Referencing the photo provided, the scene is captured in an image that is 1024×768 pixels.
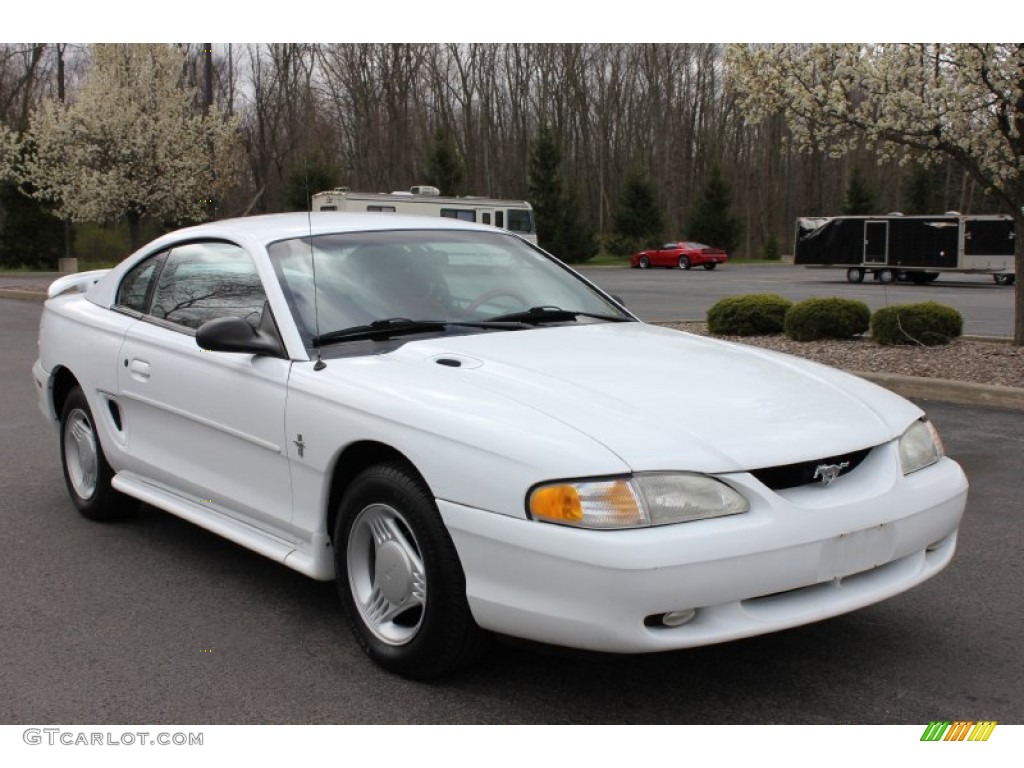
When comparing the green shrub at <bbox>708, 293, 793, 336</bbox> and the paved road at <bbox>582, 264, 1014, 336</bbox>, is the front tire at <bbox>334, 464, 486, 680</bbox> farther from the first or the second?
the paved road at <bbox>582, 264, 1014, 336</bbox>

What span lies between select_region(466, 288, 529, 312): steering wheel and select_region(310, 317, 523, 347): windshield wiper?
0.50 feet

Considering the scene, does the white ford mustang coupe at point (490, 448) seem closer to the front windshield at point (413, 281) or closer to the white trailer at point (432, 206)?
the front windshield at point (413, 281)

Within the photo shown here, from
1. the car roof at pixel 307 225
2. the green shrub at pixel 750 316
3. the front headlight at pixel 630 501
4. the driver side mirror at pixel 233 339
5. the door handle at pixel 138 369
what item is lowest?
the green shrub at pixel 750 316

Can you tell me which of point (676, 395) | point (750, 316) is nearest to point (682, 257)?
point (750, 316)

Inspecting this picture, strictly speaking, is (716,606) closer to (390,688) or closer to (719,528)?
(719,528)

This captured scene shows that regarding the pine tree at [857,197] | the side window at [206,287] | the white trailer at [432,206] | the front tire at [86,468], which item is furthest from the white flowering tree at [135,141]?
the pine tree at [857,197]

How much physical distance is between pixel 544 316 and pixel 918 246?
32679 millimetres

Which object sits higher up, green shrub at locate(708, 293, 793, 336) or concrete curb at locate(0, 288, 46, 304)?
green shrub at locate(708, 293, 793, 336)

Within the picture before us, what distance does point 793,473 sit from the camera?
130 inches

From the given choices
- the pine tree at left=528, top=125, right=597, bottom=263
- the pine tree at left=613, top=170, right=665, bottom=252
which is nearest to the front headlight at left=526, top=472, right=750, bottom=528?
the pine tree at left=528, top=125, right=597, bottom=263

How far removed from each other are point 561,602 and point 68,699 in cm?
162

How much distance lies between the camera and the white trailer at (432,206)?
25.6 m

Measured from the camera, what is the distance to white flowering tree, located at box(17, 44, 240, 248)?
3198cm

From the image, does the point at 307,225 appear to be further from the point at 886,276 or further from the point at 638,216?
the point at 638,216
